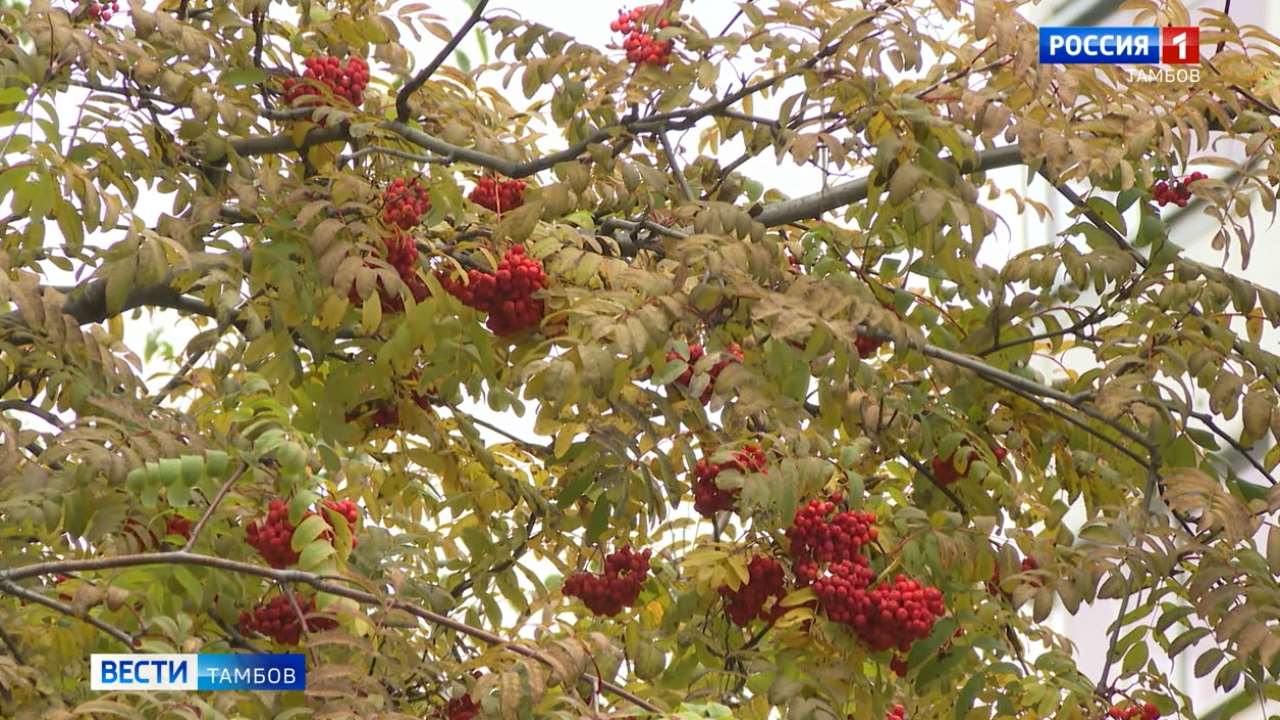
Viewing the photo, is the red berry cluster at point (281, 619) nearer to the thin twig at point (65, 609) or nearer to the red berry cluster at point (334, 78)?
the thin twig at point (65, 609)

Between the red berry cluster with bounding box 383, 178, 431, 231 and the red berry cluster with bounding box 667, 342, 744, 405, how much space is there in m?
0.54

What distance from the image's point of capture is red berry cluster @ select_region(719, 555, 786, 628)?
11.2 ft

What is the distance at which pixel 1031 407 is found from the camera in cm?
404

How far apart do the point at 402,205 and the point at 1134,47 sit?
5.48ft

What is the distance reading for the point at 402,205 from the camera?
11.2 ft

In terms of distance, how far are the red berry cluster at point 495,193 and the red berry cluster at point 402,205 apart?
0.34m

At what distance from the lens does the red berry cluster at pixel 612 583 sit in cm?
370

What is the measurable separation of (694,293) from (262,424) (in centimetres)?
76

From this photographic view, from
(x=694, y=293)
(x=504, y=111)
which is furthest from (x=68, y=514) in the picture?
(x=504, y=111)

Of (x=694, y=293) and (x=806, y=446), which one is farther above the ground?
(x=694, y=293)

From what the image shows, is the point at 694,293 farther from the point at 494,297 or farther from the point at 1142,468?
the point at 1142,468

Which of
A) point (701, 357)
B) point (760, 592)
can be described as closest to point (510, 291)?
point (701, 357)

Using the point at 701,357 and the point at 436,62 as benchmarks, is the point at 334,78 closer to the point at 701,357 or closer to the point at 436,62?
the point at 436,62

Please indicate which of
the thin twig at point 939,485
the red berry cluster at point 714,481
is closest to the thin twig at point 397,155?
the red berry cluster at point 714,481
